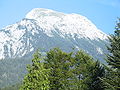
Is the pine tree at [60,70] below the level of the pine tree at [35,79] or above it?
above

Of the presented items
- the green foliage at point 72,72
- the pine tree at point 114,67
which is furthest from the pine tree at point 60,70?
the pine tree at point 114,67

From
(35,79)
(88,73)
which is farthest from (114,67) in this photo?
(88,73)

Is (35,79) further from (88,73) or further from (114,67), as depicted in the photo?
(88,73)

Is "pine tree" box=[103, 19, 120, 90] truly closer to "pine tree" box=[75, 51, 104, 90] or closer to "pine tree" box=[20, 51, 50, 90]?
"pine tree" box=[20, 51, 50, 90]

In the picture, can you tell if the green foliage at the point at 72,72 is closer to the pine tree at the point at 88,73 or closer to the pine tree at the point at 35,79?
the pine tree at the point at 88,73

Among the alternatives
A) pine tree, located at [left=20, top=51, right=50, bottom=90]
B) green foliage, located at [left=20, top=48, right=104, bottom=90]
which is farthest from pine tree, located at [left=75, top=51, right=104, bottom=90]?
pine tree, located at [left=20, top=51, right=50, bottom=90]

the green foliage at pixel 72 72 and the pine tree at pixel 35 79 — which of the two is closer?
the pine tree at pixel 35 79

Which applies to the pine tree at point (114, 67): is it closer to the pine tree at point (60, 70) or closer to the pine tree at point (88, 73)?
the pine tree at point (88, 73)

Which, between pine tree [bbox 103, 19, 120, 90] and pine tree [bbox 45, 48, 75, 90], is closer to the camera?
pine tree [bbox 103, 19, 120, 90]

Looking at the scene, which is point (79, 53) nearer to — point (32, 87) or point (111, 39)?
point (111, 39)

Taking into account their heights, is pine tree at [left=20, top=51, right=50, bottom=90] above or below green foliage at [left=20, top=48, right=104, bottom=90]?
below

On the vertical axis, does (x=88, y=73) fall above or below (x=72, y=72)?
below

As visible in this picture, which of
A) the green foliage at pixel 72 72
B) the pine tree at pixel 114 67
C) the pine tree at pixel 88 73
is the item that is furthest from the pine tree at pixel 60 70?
the pine tree at pixel 114 67

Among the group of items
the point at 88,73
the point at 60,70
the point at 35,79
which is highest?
the point at 60,70
